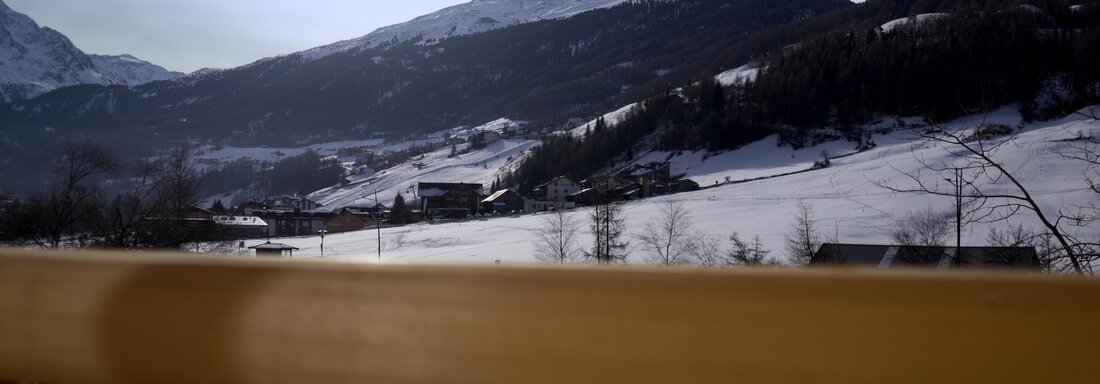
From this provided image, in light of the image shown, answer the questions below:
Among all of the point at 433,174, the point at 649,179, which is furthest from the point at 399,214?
the point at 433,174

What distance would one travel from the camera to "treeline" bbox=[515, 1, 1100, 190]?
278 ft

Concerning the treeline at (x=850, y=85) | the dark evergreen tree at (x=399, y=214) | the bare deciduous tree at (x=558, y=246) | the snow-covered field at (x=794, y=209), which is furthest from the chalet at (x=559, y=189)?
the bare deciduous tree at (x=558, y=246)

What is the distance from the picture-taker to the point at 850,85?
9306 centimetres

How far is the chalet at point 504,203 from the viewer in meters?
67.8

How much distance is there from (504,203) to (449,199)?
5595 millimetres

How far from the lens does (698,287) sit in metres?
1.43

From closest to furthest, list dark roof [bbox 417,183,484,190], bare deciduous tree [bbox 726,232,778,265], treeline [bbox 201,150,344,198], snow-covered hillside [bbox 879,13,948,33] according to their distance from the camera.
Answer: bare deciduous tree [bbox 726,232,778,265], dark roof [bbox 417,183,484,190], treeline [bbox 201,150,344,198], snow-covered hillside [bbox 879,13,948,33]

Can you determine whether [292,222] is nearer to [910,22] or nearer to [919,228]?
[919,228]

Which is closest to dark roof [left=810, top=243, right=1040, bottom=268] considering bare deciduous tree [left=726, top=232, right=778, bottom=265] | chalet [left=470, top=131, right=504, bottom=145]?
bare deciduous tree [left=726, top=232, right=778, bottom=265]

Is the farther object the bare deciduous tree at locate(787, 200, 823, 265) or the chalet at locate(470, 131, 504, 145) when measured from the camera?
the chalet at locate(470, 131, 504, 145)

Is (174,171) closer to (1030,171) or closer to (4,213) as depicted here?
(4,213)

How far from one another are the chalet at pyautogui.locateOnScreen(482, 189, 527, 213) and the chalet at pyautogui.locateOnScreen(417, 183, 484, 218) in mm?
1046

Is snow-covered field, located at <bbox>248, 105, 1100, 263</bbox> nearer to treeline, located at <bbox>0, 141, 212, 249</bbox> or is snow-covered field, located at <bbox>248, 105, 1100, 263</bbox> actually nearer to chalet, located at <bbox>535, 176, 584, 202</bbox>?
treeline, located at <bbox>0, 141, 212, 249</bbox>

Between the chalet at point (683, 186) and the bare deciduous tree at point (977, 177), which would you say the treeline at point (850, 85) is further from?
the bare deciduous tree at point (977, 177)
